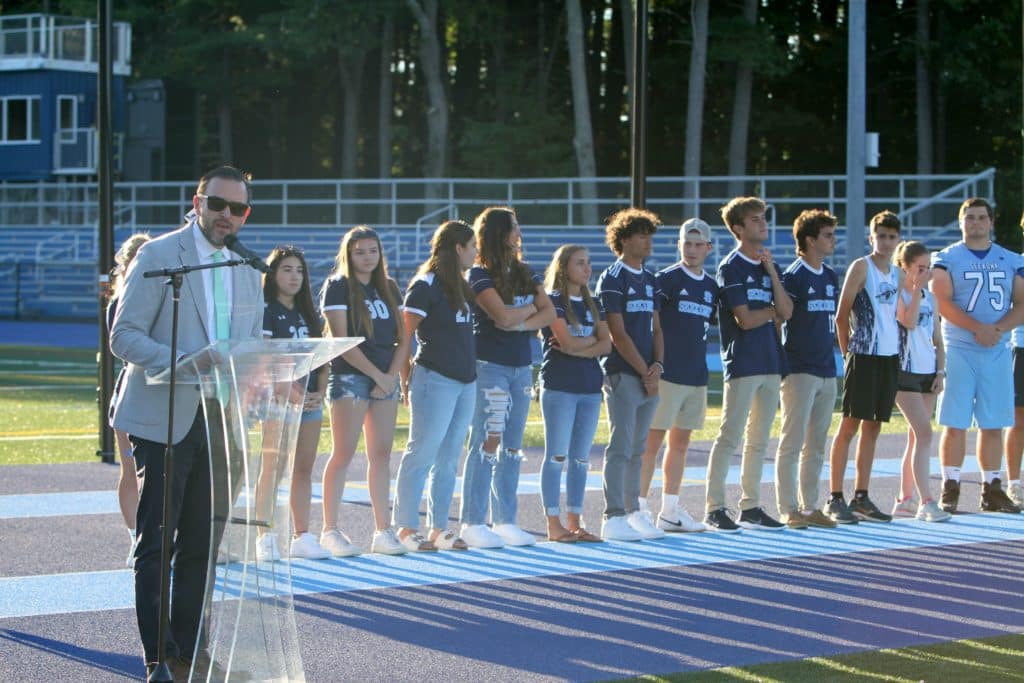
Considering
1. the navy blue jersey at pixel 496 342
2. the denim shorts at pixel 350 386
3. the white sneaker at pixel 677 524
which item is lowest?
the white sneaker at pixel 677 524

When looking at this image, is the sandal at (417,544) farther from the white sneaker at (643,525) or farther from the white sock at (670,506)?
the white sock at (670,506)

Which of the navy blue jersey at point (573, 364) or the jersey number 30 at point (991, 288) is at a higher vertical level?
the jersey number 30 at point (991, 288)

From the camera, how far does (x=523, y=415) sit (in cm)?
945

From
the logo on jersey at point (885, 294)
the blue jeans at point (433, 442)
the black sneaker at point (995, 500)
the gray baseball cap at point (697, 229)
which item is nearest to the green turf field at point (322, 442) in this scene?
the blue jeans at point (433, 442)

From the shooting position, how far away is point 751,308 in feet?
32.4

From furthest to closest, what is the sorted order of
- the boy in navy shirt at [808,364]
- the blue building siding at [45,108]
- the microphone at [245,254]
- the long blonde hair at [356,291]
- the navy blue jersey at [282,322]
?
the blue building siding at [45,108]
the boy in navy shirt at [808,364]
the long blonde hair at [356,291]
the navy blue jersey at [282,322]
the microphone at [245,254]

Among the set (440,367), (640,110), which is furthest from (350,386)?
(640,110)

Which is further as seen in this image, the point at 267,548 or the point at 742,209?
the point at 742,209

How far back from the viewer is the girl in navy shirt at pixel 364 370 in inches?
352

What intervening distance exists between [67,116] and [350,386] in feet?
142

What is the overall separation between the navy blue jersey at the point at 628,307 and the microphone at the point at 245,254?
409cm

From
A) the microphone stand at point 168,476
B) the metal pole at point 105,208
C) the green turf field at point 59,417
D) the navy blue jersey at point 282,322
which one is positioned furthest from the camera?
the green turf field at point 59,417

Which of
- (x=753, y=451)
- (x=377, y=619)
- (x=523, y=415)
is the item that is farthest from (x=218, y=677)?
(x=753, y=451)

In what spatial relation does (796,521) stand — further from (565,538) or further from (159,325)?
(159,325)
